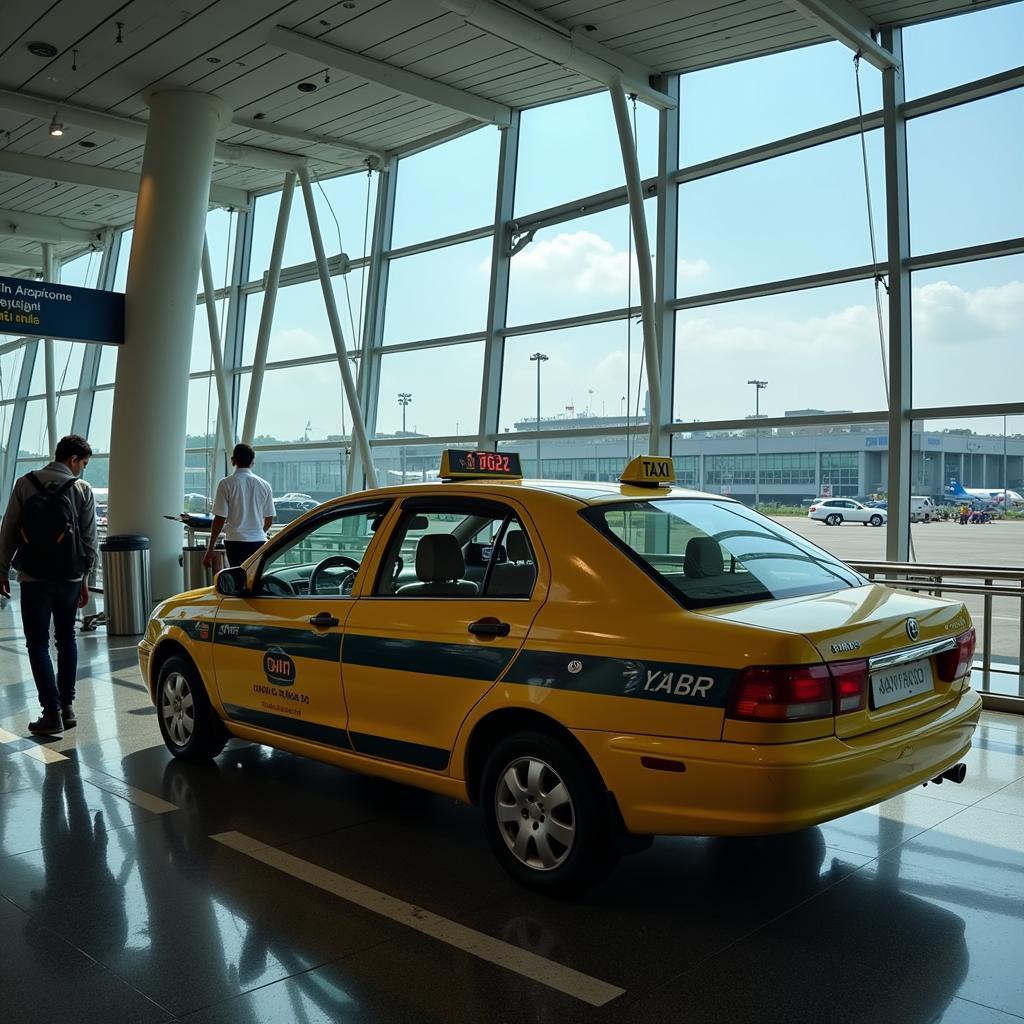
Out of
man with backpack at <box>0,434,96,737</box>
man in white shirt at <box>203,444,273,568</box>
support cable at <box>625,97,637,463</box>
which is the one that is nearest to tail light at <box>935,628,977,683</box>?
man with backpack at <box>0,434,96,737</box>

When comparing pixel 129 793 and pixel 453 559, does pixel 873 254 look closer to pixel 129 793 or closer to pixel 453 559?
pixel 453 559

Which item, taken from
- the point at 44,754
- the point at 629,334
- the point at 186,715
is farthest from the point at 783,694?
the point at 629,334

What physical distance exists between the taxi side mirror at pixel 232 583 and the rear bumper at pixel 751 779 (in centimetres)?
232

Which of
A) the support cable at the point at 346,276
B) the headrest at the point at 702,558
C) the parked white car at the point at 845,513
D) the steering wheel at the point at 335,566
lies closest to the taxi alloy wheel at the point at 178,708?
the steering wheel at the point at 335,566

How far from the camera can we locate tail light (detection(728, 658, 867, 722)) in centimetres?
307

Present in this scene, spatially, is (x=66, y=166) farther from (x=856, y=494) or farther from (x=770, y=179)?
(x=856, y=494)

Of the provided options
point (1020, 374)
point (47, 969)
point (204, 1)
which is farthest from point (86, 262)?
point (47, 969)

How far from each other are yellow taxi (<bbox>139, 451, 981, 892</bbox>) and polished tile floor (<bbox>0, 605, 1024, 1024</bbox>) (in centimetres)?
33

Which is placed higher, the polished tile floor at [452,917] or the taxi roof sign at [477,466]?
the taxi roof sign at [477,466]

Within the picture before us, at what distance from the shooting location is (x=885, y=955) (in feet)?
10.3

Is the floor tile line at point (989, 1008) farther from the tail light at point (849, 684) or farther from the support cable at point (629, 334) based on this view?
the support cable at point (629, 334)

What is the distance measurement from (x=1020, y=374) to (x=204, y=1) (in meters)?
8.19

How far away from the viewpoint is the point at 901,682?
345 centimetres

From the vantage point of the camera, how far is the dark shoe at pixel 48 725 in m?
6.15
